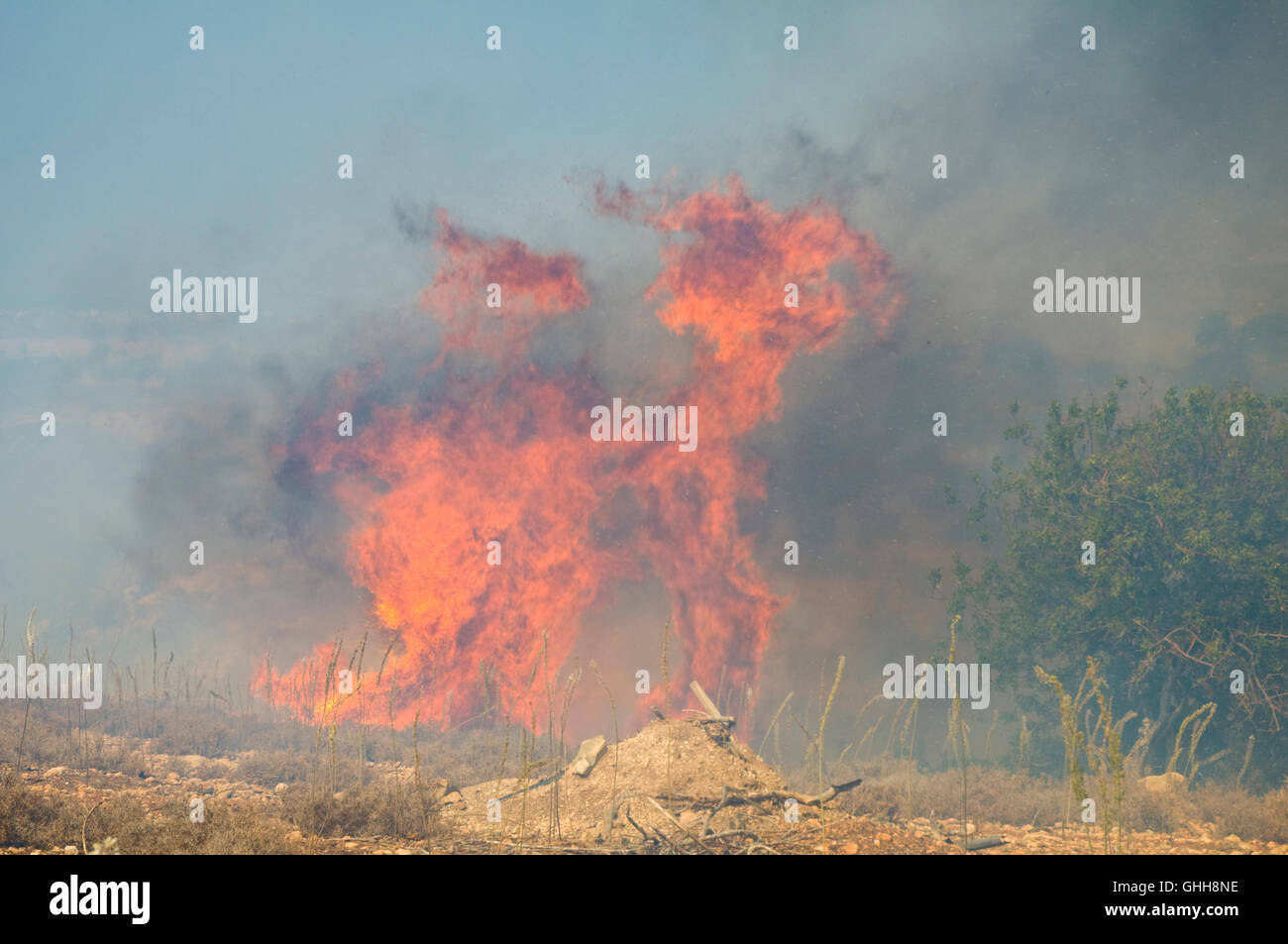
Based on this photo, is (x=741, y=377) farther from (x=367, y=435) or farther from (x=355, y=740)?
(x=355, y=740)

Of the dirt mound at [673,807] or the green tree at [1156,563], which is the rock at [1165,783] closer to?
the green tree at [1156,563]

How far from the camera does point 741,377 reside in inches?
1393

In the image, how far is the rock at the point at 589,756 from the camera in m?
15.7

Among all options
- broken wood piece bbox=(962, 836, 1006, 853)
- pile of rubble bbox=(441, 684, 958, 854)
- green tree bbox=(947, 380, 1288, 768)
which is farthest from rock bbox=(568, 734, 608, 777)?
green tree bbox=(947, 380, 1288, 768)

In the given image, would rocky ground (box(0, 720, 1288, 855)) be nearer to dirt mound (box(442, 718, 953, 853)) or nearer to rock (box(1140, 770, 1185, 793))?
dirt mound (box(442, 718, 953, 853))

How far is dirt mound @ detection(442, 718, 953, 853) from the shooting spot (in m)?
11.4

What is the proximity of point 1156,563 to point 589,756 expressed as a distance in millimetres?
19529

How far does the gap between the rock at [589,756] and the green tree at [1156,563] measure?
17.0 metres

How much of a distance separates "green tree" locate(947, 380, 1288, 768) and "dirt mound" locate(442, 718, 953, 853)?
15388 millimetres

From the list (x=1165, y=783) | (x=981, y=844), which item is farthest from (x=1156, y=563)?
(x=981, y=844)

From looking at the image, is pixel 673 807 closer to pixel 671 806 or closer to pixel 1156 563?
pixel 671 806

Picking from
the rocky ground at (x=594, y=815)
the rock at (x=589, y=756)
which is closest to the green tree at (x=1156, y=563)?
the rocky ground at (x=594, y=815)

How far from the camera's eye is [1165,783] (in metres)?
18.7
